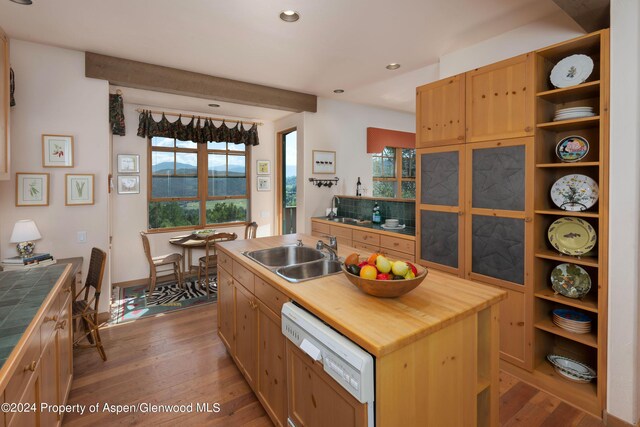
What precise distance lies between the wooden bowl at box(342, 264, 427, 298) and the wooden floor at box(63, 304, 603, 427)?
1.19m

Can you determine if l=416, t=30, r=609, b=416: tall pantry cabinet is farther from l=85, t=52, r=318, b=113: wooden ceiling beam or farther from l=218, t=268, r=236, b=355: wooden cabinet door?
l=85, t=52, r=318, b=113: wooden ceiling beam

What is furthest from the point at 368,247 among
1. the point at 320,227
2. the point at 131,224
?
the point at 131,224

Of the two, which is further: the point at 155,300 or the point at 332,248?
the point at 155,300

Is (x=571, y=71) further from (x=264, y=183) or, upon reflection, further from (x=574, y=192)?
(x=264, y=183)

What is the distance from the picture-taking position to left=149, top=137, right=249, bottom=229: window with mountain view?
4785mm

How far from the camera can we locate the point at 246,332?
2.14 m

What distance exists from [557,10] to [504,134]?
1.02m

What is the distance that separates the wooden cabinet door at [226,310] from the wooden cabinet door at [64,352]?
102 cm

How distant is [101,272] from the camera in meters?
2.52

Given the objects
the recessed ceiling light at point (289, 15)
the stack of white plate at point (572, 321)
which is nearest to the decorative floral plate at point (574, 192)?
the stack of white plate at point (572, 321)

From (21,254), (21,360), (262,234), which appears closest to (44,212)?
(21,254)

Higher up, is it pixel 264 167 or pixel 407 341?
pixel 264 167

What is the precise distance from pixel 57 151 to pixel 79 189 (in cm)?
38

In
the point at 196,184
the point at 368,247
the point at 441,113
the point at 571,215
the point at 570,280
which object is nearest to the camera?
the point at 571,215
